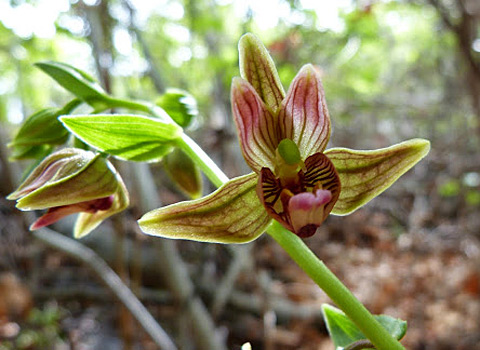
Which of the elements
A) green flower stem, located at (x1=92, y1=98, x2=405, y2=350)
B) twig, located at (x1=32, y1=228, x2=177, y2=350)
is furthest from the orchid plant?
twig, located at (x1=32, y1=228, x2=177, y2=350)

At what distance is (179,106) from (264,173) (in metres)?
0.49

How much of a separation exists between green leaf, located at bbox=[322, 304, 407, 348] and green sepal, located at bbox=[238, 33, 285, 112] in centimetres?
61

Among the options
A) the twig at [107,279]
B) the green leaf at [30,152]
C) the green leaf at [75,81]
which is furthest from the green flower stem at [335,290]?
the twig at [107,279]

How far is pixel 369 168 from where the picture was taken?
1.10 metres

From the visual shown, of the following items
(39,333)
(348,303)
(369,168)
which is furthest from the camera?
(39,333)

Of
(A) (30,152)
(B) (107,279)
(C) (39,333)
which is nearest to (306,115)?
(A) (30,152)

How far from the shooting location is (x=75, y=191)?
1.18 m

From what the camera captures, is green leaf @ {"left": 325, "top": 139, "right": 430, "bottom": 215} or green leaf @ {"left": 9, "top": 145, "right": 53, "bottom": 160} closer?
green leaf @ {"left": 325, "top": 139, "right": 430, "bottom": 215}

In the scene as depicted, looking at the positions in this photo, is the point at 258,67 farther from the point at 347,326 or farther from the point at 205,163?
the point at 347,326

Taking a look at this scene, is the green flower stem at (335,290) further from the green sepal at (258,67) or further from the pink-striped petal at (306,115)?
the green sepal at (258,67)

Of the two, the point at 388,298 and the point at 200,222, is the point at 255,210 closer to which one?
the point at 200,222

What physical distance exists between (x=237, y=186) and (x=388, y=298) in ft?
14.5

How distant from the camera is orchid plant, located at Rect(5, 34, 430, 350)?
3.30ft

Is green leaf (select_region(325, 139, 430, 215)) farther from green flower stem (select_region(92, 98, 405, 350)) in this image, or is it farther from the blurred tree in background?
the blurred tree in background
